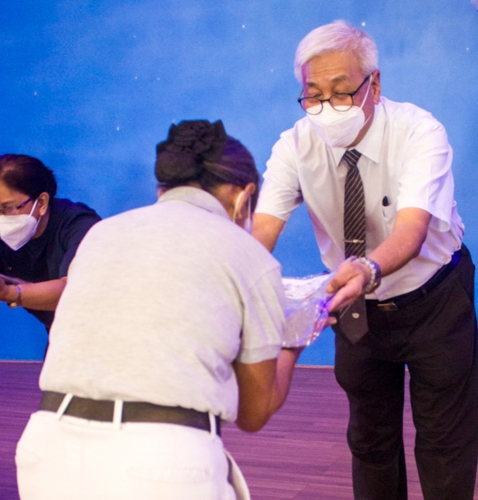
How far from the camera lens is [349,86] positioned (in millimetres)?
2029

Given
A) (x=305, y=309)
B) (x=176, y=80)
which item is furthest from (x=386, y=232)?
(x=176, y=80)

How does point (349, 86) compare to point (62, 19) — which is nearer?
point (349, 86)

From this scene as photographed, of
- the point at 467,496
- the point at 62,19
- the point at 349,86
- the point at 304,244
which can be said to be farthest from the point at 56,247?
the point at 62,19

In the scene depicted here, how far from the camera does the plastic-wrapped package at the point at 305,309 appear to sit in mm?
1555

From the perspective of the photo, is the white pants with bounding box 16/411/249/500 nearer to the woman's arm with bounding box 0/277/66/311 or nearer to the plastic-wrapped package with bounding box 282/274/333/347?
the plastic-wrapped package with bounding box 282/274/333/347

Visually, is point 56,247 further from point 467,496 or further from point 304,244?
point 304,244

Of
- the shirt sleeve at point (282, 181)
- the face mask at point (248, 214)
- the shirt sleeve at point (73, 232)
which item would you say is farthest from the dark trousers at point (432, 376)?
the shirt sleeve at point (73, 232)

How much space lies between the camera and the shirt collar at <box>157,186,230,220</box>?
4.57 feet

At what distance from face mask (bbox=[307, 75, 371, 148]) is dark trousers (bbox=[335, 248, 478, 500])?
1.42 feet

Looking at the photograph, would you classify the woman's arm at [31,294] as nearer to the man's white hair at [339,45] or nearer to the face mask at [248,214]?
the man's white hair at [339,45]

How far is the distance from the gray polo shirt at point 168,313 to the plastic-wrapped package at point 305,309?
19 centimetres

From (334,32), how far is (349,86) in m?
0.13

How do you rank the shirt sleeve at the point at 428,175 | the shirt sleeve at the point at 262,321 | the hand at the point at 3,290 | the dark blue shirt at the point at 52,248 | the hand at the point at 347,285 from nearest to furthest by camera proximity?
1. the shirt sleeve at the point at 262,321
2. the hand at the point at 347,285
3. the shirt sleeve at the point at 428,175
4. the hand at the point at 3,290
5. the dark blue shirt at the point at 52,248

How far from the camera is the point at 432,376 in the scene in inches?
83.6
